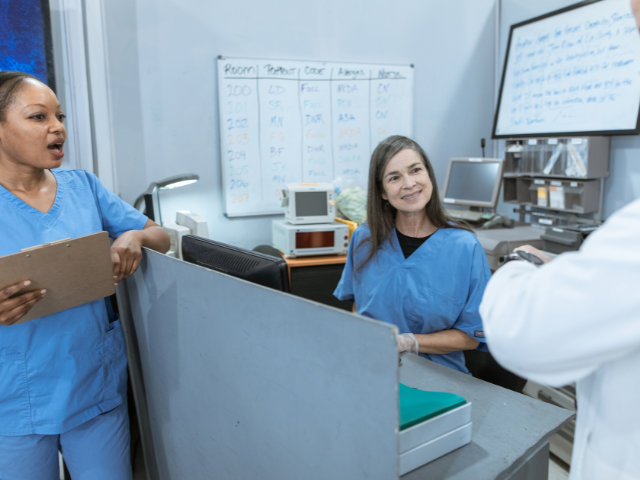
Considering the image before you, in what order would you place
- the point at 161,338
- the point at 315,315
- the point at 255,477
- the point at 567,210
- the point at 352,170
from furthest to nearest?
the point at 352,170 < the point at 567,210 < the point at 161,338 < the point at 255,477 < the point at 315,315

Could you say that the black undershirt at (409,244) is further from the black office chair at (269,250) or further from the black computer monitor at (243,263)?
the black office chair at (269,250)

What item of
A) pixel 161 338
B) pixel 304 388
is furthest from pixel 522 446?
pixel 161 338

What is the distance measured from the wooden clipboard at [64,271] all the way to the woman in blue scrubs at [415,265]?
808 millimetres

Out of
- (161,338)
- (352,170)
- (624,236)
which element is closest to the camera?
(624,236)

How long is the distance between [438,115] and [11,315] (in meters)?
3.22

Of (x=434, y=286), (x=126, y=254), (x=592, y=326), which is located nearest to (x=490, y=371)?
(x=434, y=286)

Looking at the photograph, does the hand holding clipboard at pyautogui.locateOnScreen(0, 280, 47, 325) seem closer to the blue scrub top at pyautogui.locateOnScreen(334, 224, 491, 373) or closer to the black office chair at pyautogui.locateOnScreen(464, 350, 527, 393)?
the blue scrub top at pyautogui.locateOnScreen(334, 224, 491, 373)

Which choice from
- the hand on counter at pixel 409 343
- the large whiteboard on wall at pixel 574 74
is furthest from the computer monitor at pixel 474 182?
the hand on counter at pixel 409 343

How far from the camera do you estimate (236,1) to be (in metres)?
2.93

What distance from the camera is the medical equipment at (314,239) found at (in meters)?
2.76

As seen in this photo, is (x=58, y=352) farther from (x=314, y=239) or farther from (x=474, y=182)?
(x=474, y=182)

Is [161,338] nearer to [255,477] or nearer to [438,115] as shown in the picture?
[255,477]

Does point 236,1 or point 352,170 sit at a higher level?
point 236,1

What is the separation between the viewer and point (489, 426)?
0.97 metres
